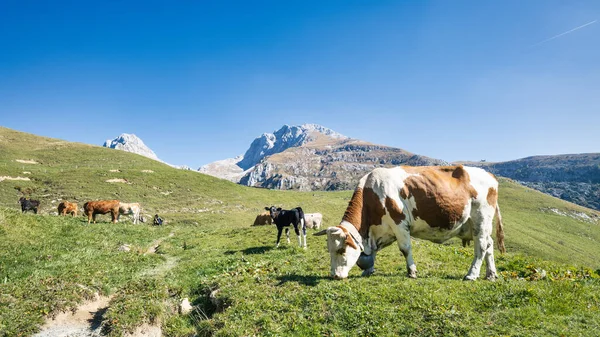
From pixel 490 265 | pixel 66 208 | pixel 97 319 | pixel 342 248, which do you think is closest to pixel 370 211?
pixel 342 248

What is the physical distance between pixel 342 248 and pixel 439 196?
3804 mm

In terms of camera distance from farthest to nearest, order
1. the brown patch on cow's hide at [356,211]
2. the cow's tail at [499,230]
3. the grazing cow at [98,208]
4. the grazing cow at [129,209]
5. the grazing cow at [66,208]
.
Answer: the grazing cow at [129,209]
the grazing cow at [66,208]
the grazing cow at [98,208]
the cow's tail at [499,230]
the brown patch on cow's hide at [356,211]

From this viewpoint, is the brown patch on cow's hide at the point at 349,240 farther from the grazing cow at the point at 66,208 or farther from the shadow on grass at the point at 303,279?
the grazing cow at the point at 66,208

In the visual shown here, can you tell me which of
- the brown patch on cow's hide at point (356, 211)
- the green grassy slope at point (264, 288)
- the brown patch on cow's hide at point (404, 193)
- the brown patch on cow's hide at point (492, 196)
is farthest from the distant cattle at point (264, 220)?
the brown patch on cow's hide at point (492, 196)

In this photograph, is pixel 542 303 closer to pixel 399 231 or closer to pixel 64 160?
pixel 399 231

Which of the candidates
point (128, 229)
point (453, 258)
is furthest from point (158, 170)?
point (453, 258)

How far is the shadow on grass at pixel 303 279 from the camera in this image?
1137cm

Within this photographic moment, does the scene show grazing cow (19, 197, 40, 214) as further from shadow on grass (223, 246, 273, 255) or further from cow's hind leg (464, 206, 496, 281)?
Answer: cow's hind leg (464, 206, 496, 281)

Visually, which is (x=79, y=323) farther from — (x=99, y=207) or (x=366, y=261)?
(x=99, y=207)

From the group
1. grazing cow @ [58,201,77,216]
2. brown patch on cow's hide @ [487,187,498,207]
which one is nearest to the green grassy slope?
brown patch on cow's hide @ [487,187,498,207]

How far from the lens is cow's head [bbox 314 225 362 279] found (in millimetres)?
10492

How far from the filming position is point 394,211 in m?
10.7

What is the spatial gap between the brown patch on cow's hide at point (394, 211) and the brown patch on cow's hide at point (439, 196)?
0.57 meters

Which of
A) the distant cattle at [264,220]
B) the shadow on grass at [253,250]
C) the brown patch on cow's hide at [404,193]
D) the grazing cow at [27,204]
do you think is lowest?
the distant cattle at [264,220]
